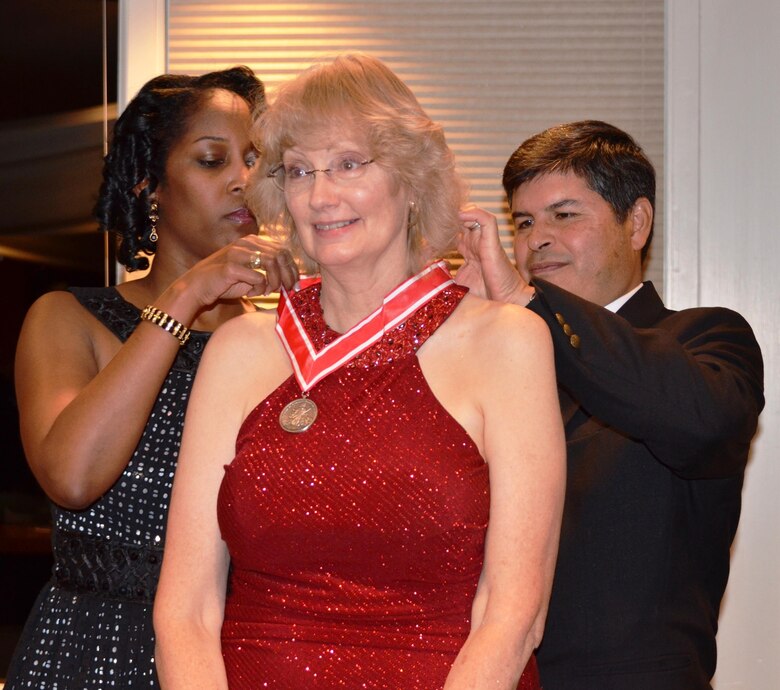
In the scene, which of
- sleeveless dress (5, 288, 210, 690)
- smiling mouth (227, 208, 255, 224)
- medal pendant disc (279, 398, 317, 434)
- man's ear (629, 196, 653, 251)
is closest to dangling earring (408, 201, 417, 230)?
medal pendant disc (279, 398, 317, 434)

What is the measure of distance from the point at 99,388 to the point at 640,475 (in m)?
1.06

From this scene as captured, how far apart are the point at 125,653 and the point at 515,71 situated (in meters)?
2.08

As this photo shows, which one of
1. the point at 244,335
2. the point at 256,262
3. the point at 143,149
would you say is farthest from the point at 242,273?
the point at 143,149

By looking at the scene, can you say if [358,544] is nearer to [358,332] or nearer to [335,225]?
[358,332]

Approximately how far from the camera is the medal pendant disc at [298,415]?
187 cm

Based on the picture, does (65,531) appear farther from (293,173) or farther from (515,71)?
→ (515,71)

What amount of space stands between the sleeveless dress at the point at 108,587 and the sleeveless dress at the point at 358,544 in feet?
1.35

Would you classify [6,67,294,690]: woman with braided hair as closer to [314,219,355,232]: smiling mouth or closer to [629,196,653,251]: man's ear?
[314,219,355,232]: smiling mouth

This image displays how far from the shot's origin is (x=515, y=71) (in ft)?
11.3

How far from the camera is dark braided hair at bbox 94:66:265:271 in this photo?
2.53 metres

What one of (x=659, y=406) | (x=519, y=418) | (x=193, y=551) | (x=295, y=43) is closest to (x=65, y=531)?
(x=193, y=551)

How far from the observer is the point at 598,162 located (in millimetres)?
2619

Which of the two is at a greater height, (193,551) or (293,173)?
(293,173)

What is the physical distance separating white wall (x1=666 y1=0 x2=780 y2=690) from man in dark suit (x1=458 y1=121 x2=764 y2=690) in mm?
1028
